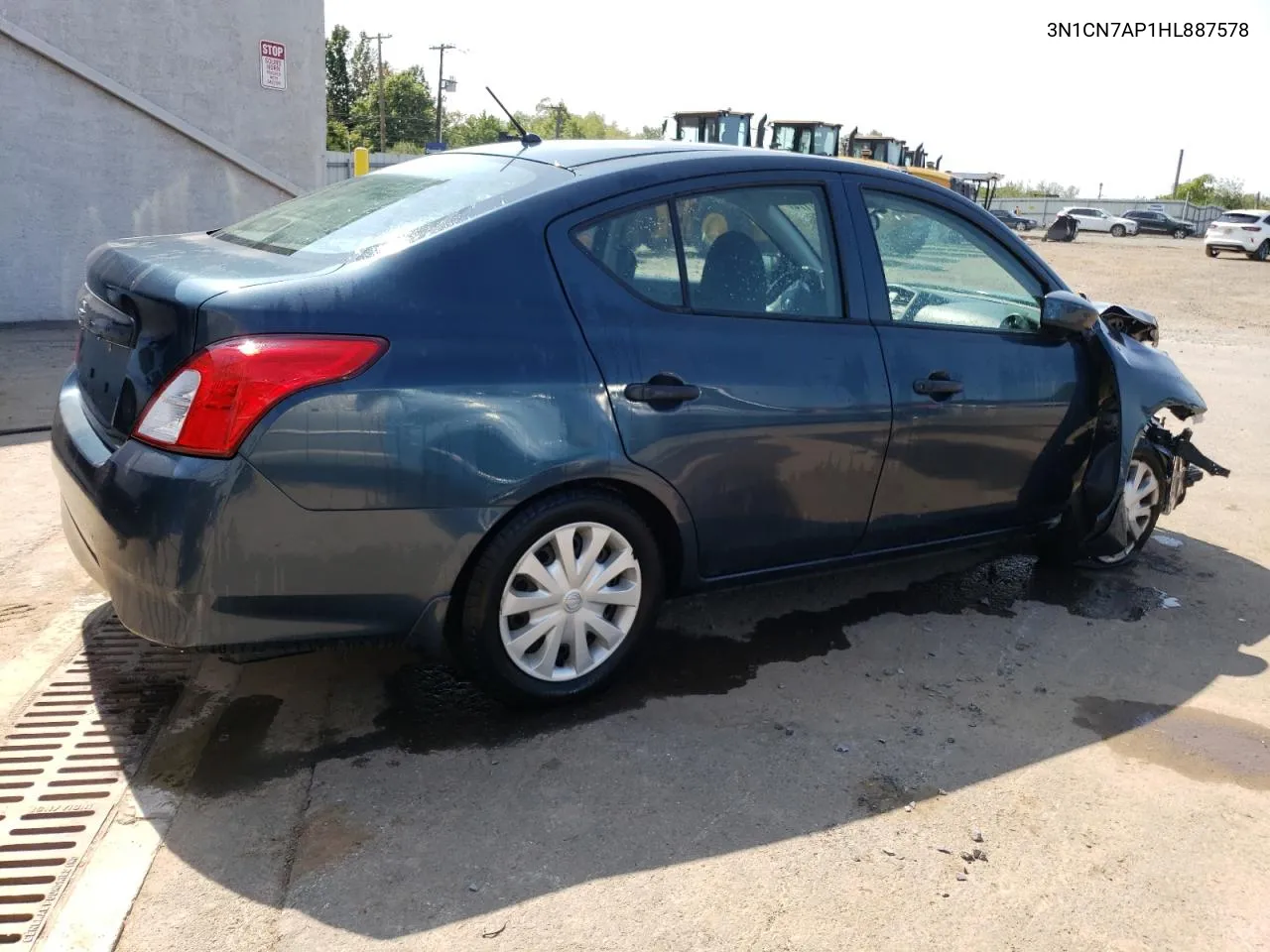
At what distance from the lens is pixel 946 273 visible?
4121 millimetres

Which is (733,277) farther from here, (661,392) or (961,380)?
(961,380)

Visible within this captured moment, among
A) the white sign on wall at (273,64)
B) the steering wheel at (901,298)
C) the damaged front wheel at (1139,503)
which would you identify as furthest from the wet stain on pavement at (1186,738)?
the white sign on wall at (273,64)

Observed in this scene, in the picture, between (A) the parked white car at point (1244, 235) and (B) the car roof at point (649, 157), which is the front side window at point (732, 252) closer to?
(B) the car roof at point (649, 157)

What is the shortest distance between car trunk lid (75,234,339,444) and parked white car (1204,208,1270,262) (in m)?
37.5

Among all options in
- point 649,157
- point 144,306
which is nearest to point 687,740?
point 649,157

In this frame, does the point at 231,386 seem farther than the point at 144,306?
No

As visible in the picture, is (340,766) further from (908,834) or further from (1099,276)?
(1099,276)

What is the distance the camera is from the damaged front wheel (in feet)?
15.8

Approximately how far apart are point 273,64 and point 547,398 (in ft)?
34.3

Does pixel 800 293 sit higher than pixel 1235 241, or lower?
lower

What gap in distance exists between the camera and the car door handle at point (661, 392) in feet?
10.5

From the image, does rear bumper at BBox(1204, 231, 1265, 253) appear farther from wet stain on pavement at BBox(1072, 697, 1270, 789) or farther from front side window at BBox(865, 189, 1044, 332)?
wet stain on pavement at BBox(1072, 697, 1270, 789)

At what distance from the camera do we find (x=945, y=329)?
398cm

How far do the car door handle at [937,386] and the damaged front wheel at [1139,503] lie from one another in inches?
51.4
